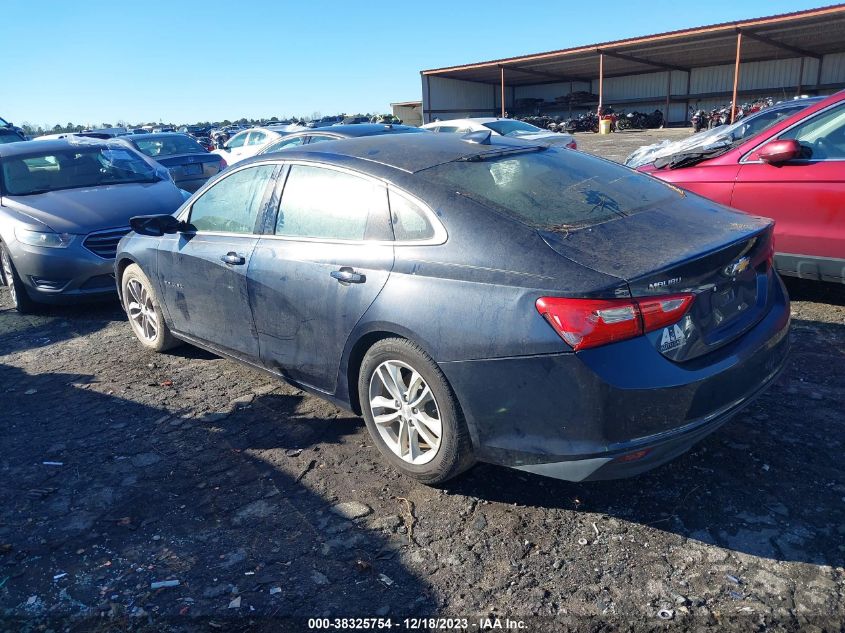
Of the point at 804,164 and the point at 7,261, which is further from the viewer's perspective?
the point at 7,261

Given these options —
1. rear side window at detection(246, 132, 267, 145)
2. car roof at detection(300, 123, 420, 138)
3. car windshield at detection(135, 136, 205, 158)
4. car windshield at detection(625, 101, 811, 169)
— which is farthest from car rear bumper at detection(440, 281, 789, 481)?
rear side window at detection(246, 132, 267, 145)

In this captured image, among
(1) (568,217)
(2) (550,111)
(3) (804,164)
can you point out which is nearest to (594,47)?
(2) (550,111)

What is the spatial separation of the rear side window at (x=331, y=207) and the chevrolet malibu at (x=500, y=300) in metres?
0.01

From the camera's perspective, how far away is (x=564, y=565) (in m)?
2.61

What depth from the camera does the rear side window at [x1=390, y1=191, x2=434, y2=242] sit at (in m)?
3.04

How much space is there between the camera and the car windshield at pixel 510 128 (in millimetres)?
15469

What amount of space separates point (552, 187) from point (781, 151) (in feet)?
8.89

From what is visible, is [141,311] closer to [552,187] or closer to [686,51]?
[552,187]

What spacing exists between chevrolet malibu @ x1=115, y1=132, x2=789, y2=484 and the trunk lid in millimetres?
10

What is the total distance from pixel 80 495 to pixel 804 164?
5.30 meters

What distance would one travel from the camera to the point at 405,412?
3.12 metres

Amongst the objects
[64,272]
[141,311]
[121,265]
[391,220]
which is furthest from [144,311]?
[391,220]

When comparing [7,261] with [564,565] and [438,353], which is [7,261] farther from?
[564,565]

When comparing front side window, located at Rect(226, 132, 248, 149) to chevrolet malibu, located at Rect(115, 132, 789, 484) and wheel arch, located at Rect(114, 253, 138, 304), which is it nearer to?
wheel arch, located at Rect(114, 253, 138, 304)
